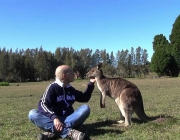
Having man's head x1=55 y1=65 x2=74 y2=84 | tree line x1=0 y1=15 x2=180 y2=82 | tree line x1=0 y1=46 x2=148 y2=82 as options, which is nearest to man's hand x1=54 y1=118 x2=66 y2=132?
man's head x1=55 y1=65 x2=74 y2=84

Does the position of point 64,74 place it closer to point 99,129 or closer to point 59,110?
point 59,110

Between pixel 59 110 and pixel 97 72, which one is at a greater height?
pixel 97 72

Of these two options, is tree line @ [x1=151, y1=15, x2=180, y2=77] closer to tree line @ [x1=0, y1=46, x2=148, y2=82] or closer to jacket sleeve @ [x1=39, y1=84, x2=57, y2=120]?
tree line @ [x1=0, y1=46, x2=148, y2=82]

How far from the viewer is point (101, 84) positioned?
24.2 ft

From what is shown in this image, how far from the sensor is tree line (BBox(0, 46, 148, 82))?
74875 millimetres

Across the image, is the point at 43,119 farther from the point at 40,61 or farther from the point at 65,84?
the point at 40,61

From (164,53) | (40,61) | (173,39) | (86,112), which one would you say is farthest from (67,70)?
(40,61)

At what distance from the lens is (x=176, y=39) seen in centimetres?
6153

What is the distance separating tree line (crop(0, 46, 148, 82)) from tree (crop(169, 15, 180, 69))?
12.6 meters

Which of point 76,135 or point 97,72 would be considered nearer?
point 76,135

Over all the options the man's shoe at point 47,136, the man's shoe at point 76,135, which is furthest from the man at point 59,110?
the man's shoe at point 76,135

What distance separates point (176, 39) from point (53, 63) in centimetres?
3938

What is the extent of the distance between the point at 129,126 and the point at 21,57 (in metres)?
79.8

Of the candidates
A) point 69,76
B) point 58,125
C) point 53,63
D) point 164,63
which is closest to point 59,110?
point 58,125
